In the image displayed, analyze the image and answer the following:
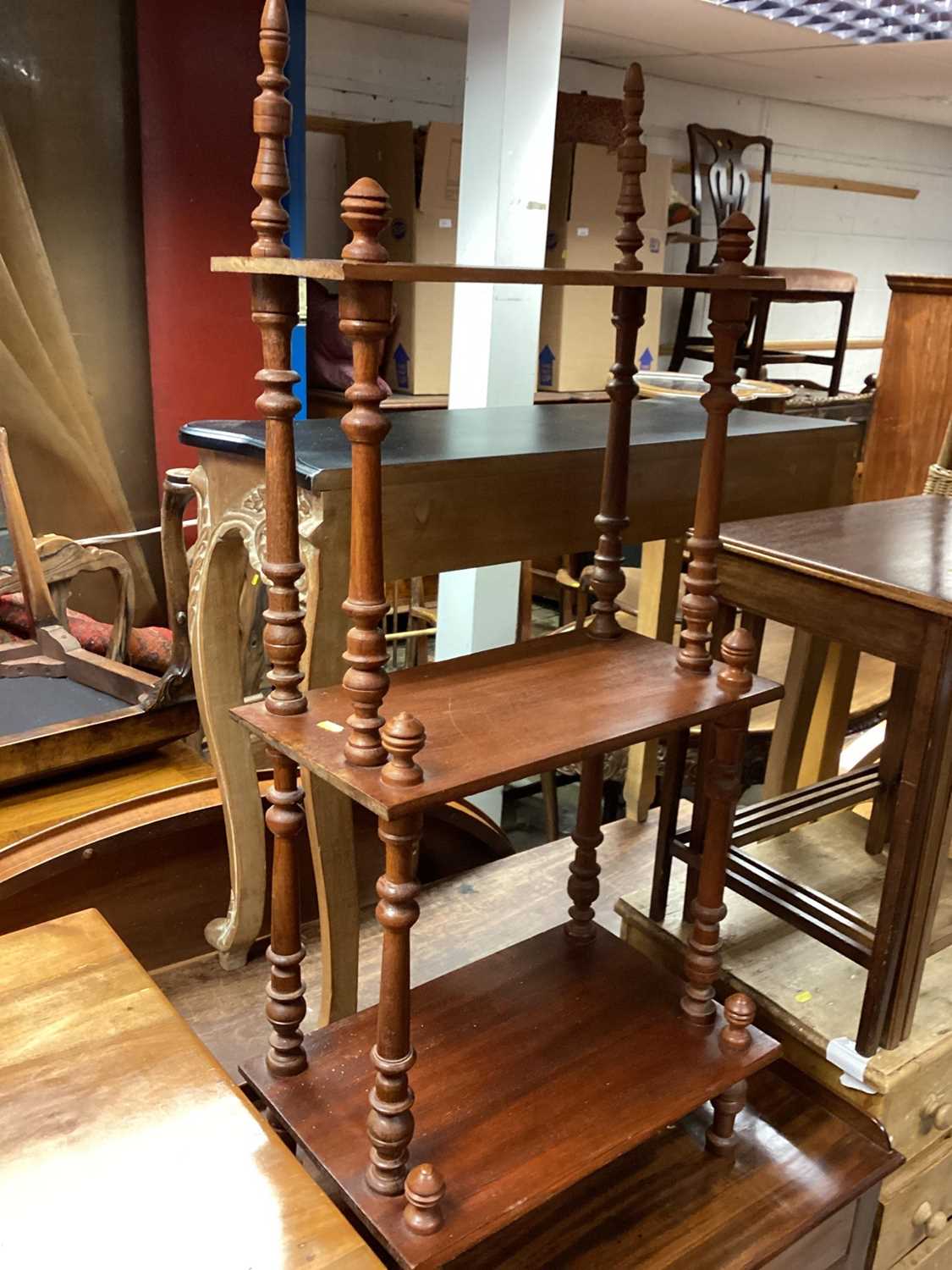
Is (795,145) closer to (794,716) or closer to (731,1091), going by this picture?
(794,716)

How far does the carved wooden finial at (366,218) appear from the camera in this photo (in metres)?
0.86

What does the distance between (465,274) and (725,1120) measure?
3.18 ft

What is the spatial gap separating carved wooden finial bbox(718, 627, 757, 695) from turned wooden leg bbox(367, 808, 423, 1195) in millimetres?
401

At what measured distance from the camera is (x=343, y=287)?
0.88 m

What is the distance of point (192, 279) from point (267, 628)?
2610 mm

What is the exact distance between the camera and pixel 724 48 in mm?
4664

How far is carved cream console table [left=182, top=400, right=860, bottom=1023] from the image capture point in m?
1.51

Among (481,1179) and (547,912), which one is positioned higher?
(481,1179)

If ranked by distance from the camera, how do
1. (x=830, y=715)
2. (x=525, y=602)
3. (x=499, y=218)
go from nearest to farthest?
1. (x=830, y=715)
2. (x=499, y=218)
3. (x=525, y=602)

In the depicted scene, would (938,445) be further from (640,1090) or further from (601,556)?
(640,1090)

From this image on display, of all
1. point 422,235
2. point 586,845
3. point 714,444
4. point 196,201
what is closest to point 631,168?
point 714,444

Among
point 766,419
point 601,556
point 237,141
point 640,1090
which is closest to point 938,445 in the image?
point 766,419

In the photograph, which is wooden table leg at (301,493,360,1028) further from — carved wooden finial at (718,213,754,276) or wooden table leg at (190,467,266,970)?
carved wooden finial at (718,213,754,276)

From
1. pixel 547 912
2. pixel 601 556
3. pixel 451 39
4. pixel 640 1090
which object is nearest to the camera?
pixel 640 1090
